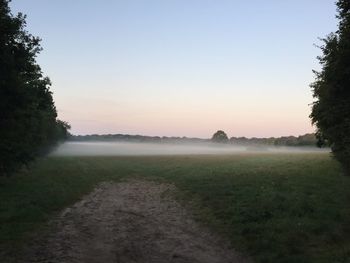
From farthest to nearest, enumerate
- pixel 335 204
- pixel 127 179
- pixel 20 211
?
pixel 127 179
pixel 335 204
pixel 20 211

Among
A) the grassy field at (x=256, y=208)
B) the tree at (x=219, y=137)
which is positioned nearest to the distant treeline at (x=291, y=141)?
the tree at (x=219, y=137)

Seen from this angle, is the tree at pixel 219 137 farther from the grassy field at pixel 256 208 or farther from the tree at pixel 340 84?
the tree at pixel 340 84

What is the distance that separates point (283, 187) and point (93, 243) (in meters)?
14.0

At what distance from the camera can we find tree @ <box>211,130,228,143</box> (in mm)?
185188

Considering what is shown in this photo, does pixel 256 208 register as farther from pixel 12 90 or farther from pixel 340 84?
pixel 12 90

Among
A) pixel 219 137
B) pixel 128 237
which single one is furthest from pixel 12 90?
pixel 219 137

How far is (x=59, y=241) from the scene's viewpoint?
13734 millimetres

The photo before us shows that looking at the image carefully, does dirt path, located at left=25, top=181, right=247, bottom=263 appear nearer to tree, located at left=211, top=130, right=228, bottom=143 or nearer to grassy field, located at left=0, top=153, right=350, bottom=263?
grassy field, located at left=0, top=153, right=350, bottom=263

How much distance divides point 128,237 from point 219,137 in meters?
180

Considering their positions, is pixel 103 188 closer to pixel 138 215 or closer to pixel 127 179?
pixel 127 179

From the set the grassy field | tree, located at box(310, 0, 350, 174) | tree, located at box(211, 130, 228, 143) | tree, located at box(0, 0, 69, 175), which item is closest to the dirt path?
the grassy field

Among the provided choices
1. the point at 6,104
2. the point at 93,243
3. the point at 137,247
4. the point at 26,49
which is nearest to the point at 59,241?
the point at 93,243

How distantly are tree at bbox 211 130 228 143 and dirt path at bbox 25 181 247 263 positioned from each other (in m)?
163

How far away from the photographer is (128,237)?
14.6m
